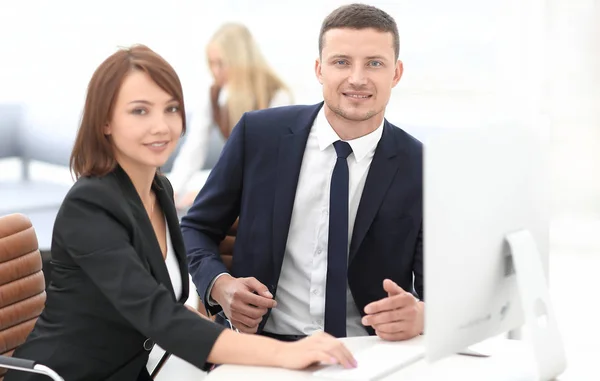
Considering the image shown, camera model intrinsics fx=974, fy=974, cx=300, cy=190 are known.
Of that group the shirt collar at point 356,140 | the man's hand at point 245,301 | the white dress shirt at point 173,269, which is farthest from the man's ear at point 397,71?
the white dress shirt at point 173,269

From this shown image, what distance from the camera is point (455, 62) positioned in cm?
568

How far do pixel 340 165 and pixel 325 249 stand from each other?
8.0 inches

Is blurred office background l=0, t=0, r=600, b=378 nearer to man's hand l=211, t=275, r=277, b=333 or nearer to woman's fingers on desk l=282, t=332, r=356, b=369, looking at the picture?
man's hand l=211, t=275, r=277, b=333

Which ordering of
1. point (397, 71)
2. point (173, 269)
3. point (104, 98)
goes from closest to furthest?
point (104, 98) < point (173, 269) < point (397, 71)

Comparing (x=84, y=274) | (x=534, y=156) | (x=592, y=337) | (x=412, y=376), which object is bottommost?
(x=592, y=337)

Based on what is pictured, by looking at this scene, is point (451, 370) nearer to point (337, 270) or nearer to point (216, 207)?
point (337, 270)

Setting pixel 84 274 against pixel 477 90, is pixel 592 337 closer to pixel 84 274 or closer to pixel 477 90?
pixel 477 90

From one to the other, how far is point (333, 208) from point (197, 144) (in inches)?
131

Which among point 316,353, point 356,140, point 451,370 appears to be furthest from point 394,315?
point 356,140

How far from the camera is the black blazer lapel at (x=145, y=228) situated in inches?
74.4

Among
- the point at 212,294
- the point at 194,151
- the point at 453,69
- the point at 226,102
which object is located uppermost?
the point at 212,294

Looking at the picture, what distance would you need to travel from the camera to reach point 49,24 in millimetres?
5652

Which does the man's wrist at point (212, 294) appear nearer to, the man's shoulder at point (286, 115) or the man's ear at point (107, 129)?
the man's shoulder at point (286, 115)

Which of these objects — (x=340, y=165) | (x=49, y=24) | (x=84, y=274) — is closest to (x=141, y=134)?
(x=84, y=274)
